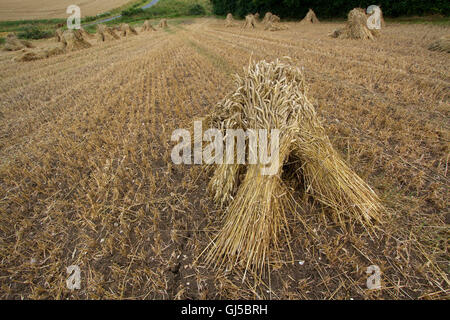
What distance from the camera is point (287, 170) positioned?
9.14 ft

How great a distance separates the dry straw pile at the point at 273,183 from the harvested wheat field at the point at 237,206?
19 mm

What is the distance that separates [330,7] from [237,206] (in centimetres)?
2573

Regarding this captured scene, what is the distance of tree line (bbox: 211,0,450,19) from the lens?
1437 centimetres

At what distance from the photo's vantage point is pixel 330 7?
66.7 feet

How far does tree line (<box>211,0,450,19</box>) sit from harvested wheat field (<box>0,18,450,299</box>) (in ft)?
49.4

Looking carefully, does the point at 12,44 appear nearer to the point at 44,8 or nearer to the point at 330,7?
the point at 330,7

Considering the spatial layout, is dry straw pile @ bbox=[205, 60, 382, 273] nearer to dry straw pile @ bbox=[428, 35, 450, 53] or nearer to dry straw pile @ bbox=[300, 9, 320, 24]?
dry straw pile @ bbox=[428, 35, 450, 53]

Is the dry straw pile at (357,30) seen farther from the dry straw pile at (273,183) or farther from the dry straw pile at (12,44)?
the dry straw pile at (12,44)

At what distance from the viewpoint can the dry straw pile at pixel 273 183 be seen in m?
2.10
